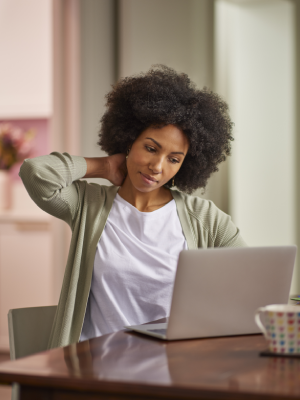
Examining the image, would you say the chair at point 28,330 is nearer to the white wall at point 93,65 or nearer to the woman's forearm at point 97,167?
the woman's forearm at point 97,167

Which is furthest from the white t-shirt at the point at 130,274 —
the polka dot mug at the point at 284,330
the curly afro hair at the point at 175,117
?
the polka dot mug at the point at 284,330

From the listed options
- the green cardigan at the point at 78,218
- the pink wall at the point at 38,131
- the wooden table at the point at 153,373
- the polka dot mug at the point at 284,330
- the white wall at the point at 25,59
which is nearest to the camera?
A: the wooden table at the point at 153,373

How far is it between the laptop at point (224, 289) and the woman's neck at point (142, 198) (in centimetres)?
66

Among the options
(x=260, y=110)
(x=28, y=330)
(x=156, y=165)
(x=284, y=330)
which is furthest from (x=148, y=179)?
(x=260, y=110)

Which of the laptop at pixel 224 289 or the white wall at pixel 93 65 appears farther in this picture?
the white wall at pixel 93 65

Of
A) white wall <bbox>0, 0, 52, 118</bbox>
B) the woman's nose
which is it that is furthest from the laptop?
white wall <bbox>0, 0, 52, 118</bbox>

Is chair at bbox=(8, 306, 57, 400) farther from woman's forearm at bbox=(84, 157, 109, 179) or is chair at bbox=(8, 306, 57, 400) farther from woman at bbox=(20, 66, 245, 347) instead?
woman's forearm at bbox=(84, 157, 109, 179)

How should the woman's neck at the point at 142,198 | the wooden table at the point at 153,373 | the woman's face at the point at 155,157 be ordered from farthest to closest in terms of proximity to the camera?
the woman's neck at the point at 142,198 < the woman's face at the point at 155,157 < the wooden table at the point at 153,373

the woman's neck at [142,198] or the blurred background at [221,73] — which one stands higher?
the blurred background at [221,73]

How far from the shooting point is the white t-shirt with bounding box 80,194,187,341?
1639mm

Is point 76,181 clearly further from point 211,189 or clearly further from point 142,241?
point 211,189

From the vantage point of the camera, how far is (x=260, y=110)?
2980mm

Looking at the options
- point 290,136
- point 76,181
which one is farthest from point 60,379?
point 290,136

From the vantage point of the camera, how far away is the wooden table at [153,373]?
0.77 meters
